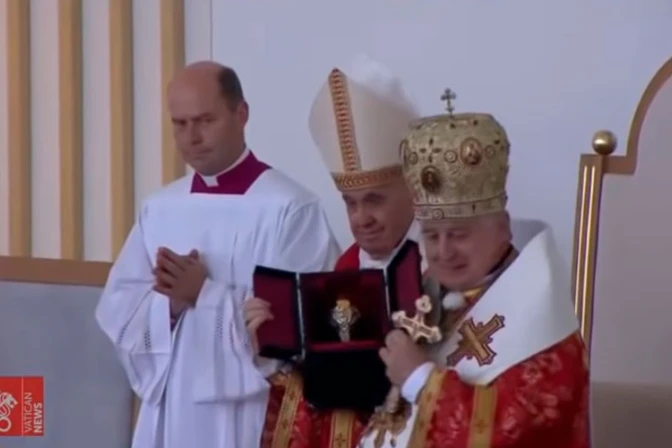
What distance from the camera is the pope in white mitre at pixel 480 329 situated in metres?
1.95

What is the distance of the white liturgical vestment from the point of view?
2615 mm

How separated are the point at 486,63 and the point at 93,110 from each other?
44.3 inches

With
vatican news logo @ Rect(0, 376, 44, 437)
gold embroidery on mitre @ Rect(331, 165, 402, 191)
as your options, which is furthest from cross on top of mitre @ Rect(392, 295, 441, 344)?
vatican news logo @ Rect(0, 376, 44, 437)

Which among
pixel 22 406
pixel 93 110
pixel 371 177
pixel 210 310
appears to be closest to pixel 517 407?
pixel 371 177

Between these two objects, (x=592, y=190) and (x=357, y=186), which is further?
(x=592, y=190)

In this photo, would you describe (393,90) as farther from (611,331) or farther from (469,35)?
(469,35)

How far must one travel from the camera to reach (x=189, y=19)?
398 centimetres

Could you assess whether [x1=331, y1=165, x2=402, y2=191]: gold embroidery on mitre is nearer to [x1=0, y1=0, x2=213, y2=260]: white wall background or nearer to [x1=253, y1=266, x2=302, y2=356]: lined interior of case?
[x1=253, y1=266, x2=302, y2=356]: lined interior of case

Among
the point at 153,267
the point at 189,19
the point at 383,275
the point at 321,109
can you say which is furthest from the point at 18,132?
the point at 383,275

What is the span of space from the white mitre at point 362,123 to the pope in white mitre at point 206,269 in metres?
0.23

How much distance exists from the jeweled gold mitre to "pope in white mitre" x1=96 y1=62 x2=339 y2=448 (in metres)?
0.58

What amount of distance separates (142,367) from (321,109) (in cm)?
64

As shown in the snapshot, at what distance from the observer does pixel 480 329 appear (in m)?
2.05

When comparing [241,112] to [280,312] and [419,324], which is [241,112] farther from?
[419,324]
